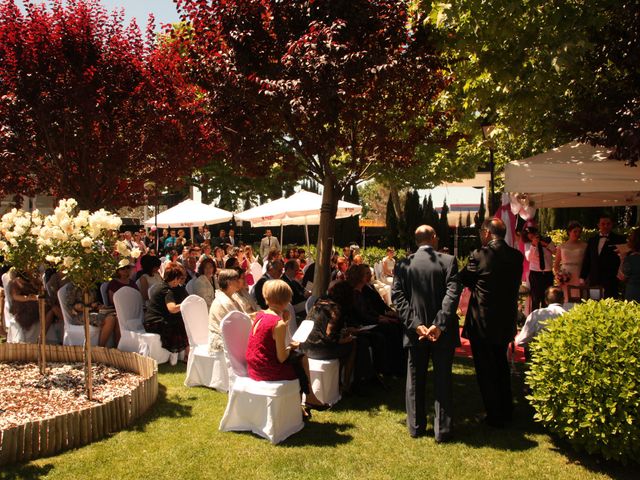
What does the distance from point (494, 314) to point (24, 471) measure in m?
4.23

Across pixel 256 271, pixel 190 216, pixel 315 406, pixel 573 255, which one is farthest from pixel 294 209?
pixel 315 406

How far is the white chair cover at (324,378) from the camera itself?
20.2 ft

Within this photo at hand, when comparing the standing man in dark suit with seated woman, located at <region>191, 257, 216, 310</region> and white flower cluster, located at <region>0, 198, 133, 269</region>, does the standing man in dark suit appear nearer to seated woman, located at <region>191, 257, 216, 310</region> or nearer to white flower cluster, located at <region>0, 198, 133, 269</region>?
white flower cluster, located at <region>0, 198, 133, 269</region>

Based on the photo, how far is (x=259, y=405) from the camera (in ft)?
17.2

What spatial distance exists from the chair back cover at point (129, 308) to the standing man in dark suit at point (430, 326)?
14.4 ft

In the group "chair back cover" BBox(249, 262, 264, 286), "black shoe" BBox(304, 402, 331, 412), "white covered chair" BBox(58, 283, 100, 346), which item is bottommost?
"black shoe" BBox(304, 402, 331, 412)

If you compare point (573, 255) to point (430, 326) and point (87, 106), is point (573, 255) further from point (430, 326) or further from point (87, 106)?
point (87, 106)

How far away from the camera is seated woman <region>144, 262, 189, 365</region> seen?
7.91 meters

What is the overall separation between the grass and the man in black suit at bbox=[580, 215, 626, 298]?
3365 millimetres

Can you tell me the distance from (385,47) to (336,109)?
3.99 ft

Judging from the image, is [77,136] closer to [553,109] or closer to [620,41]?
[553,109]

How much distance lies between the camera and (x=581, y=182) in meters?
6.93

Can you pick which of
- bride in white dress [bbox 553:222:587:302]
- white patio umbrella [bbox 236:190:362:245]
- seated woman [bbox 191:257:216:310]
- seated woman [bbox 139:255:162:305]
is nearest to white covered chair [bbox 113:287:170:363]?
seated woman [bbox 139:255:162:305]

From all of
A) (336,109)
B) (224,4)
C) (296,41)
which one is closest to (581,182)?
(336,109)
